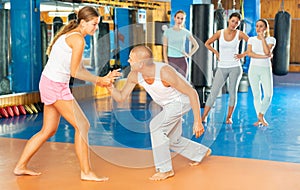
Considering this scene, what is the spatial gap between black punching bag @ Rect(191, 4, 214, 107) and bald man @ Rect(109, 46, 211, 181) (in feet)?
13.0

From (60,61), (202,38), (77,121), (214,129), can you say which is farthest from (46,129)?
(202,38)

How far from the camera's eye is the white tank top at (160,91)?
3.74 m

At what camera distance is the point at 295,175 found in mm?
4008

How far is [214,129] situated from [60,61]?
3.12 m

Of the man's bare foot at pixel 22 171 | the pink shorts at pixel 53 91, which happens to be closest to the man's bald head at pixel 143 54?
the pink shorts at pixel 53 91

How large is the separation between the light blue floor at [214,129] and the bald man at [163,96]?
1.10 m

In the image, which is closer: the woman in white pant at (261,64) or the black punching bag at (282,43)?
the woman in white pant at (261,64)

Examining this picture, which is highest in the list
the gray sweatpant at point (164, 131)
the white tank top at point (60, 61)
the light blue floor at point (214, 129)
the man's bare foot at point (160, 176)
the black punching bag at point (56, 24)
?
the black punching bag at point (56, 24)

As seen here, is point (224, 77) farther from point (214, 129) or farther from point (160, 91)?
point (160, 91)

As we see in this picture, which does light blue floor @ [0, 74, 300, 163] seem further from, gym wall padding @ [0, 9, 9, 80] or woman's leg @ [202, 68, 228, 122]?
gym wall padding @ [0, 9, 9, 80]

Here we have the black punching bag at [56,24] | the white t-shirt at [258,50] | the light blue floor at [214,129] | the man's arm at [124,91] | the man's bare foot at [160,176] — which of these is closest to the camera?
the man's arm at [124,91]

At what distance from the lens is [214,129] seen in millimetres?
6301

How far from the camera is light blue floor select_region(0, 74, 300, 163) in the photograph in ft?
16.9

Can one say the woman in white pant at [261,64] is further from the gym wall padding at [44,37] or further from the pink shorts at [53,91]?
the gym wall padding at [44,37]
